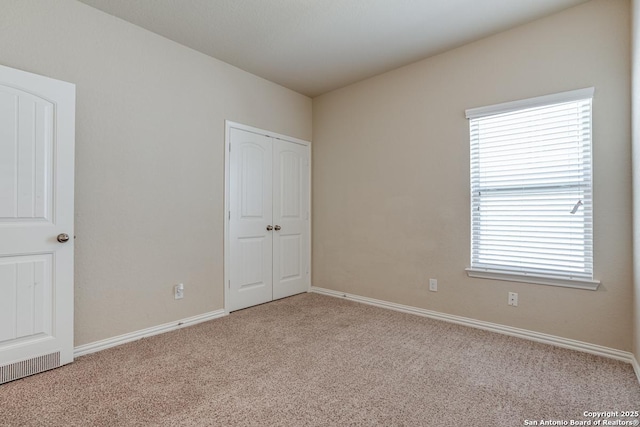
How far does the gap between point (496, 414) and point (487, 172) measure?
201 centimetres

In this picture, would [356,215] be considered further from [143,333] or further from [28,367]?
[28,367]

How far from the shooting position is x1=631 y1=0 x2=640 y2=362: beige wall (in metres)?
2.08

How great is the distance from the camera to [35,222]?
212 cm

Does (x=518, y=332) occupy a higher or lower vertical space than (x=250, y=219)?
lower

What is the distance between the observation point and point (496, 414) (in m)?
1.72

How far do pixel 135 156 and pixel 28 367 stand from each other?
5.42ft

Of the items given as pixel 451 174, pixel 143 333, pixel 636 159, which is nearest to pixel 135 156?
pixel 143 333

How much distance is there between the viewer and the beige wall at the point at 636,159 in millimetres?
2084

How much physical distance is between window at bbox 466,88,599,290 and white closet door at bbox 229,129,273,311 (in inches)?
87.5

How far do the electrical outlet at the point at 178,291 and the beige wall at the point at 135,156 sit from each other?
43 millimetres

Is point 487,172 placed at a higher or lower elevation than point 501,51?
lower

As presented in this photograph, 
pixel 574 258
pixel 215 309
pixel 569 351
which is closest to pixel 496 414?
pixel 569 351

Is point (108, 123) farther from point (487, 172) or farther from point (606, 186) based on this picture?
point (606, 186)
